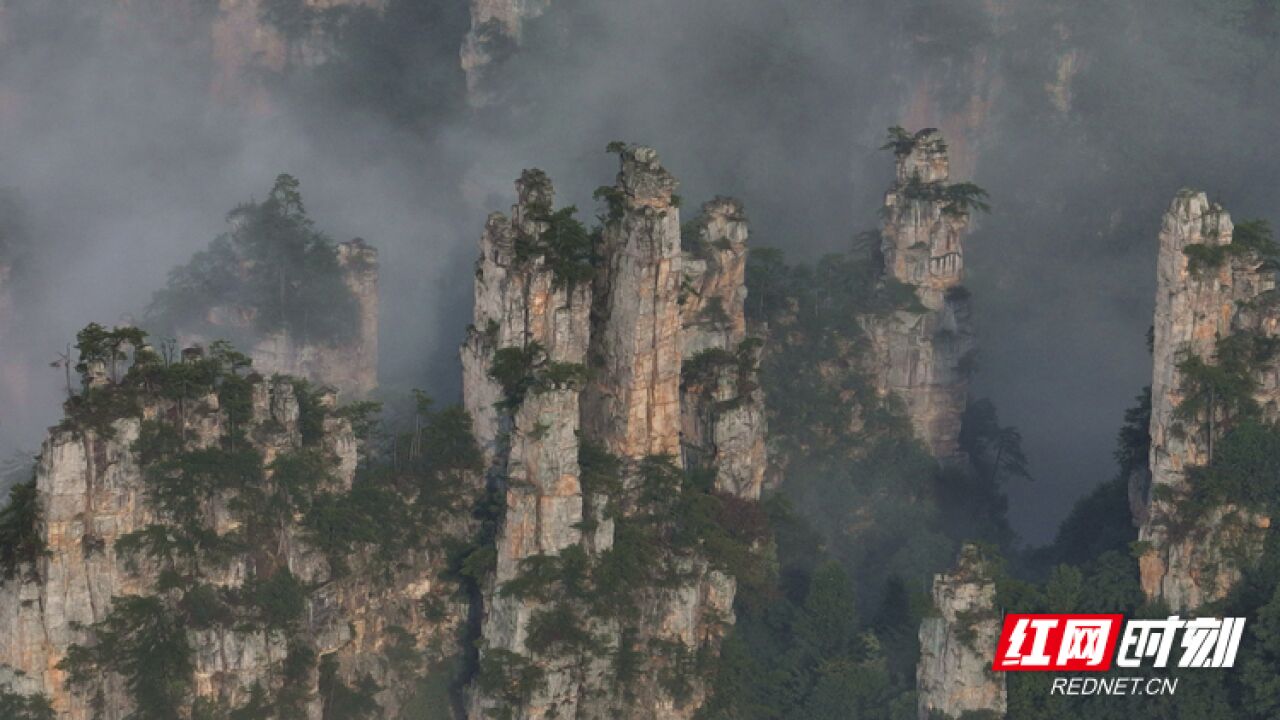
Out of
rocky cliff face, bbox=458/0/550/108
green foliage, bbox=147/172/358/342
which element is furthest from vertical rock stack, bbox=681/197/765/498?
rocky cliff face, bbox=458/0/550/108

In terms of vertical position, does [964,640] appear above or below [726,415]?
below

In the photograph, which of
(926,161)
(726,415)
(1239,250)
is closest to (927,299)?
(926,161)

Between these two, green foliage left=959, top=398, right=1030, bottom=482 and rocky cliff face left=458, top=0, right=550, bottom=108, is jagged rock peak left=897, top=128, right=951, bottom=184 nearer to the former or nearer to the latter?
green foliage left=959, top=398, right=1030, bottom=482

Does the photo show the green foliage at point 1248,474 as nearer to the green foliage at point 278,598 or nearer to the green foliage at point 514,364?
the green foliage at point 514,364

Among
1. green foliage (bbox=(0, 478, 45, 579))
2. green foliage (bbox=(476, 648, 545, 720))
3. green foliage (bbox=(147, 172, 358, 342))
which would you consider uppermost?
green foliage (bbox=(147, 172, 358, 342))

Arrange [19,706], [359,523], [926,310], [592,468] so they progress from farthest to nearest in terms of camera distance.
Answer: [926,310]
[592,468]
[359,523]
[19,706]

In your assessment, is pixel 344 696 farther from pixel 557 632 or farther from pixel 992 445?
pixel 992 445
